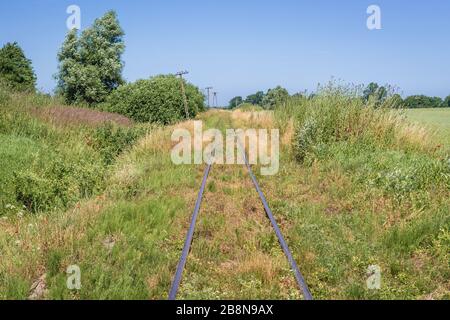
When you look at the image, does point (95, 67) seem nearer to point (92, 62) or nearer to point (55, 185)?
point (92, 62)

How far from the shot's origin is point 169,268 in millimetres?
4586

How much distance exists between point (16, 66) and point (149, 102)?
29.7 meters

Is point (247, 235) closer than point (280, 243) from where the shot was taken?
No

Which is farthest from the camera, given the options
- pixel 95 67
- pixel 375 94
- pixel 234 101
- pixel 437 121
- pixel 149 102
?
pixel 234 101

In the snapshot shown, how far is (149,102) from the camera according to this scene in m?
31.0

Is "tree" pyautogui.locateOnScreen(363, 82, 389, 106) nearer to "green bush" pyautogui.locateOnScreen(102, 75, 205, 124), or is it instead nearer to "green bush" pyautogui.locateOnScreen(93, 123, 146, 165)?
"green bush" pyautogui.locateOnScreen(93, 123, 146, 165)

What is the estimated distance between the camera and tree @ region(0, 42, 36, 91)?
49.1 m

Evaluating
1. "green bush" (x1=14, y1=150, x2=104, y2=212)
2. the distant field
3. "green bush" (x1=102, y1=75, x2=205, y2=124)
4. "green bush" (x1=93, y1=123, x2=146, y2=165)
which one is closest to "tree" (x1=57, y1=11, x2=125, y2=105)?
"green bush" (x1=102, y1=75, x2=205, y2=124)

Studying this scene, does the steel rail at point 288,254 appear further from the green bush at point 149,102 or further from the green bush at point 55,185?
the green bush at point 149,102

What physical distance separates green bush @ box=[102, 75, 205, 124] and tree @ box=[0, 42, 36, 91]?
24.0 meters

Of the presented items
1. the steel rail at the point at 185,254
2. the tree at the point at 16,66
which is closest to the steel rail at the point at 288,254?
the steel rail at the point at 185,254

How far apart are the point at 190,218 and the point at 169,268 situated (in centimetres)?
175

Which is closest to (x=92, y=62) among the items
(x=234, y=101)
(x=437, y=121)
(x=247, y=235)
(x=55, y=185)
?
(x=437, y=121)
